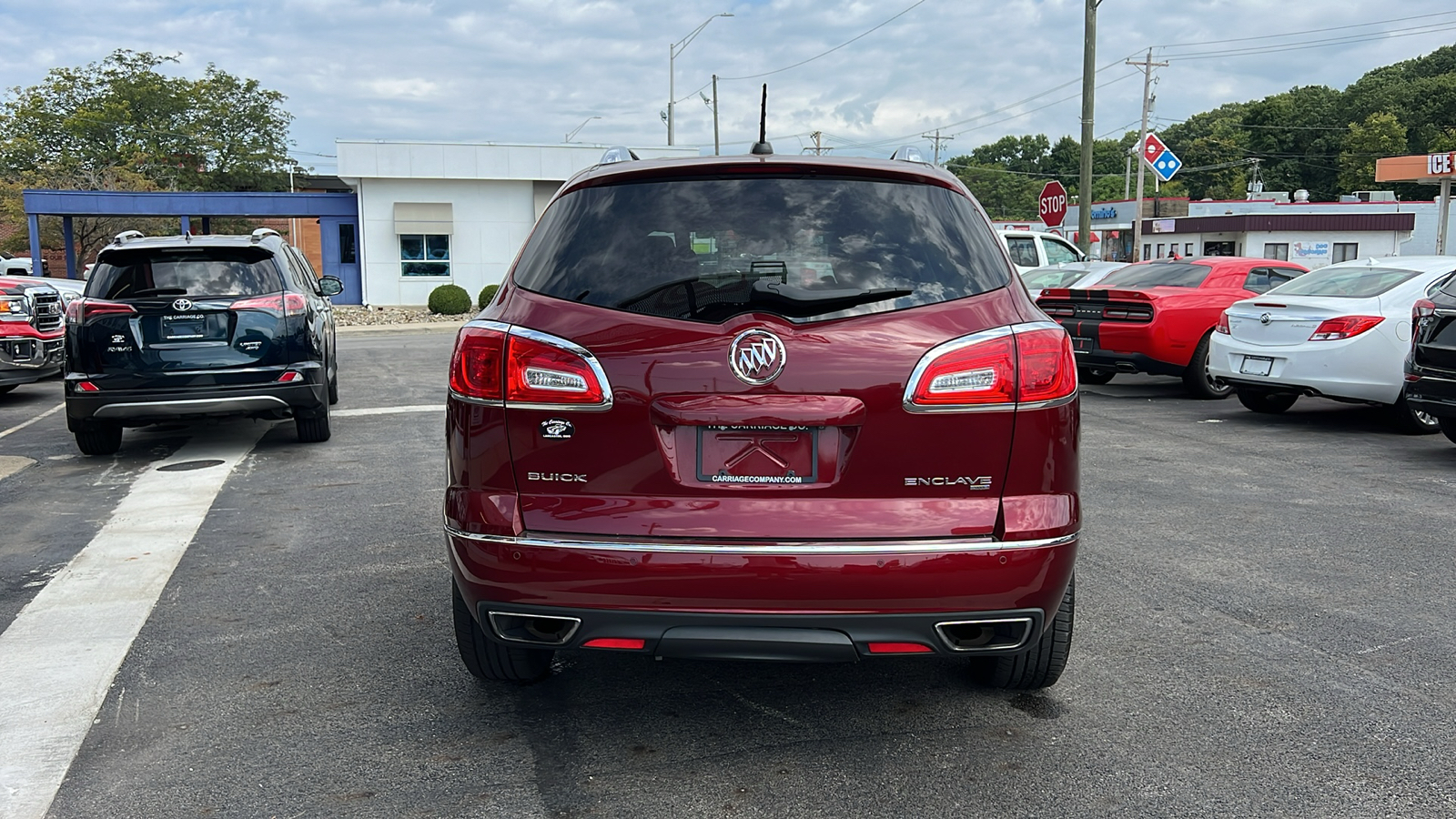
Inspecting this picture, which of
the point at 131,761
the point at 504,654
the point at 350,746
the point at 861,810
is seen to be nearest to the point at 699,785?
the point at 861,810

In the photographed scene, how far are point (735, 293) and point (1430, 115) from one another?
111075 millimetres

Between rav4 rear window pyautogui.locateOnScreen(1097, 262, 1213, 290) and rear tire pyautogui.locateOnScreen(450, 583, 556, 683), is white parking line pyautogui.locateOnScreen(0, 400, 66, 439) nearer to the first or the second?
rear tire pyautogui.locateOnScreen(450, 583, 556, 683)

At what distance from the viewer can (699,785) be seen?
3.24 metres

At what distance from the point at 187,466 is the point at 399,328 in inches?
821

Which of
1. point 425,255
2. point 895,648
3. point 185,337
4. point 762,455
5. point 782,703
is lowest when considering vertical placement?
point 782,703

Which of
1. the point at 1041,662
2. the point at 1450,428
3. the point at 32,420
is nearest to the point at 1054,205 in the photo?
the point at 1450,428

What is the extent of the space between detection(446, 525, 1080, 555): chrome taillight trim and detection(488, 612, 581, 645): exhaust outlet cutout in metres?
0.24

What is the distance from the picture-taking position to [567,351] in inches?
125

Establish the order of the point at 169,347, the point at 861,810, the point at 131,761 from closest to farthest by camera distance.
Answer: the point at 861,810 → the point at 131,761 → the point at 169,347

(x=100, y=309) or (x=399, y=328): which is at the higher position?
(x=100, y=309)

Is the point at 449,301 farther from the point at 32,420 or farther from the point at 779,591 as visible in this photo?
the point at 779,591

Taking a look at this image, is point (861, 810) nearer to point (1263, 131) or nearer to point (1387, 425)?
point (1387, 425)

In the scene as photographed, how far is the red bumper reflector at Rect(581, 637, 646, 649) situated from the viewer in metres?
3.14

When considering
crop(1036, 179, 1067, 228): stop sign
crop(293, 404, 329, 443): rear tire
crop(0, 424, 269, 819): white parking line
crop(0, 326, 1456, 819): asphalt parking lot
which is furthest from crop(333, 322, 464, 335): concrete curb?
crop(0, 326, 1456, 819): asphalt parking lot
